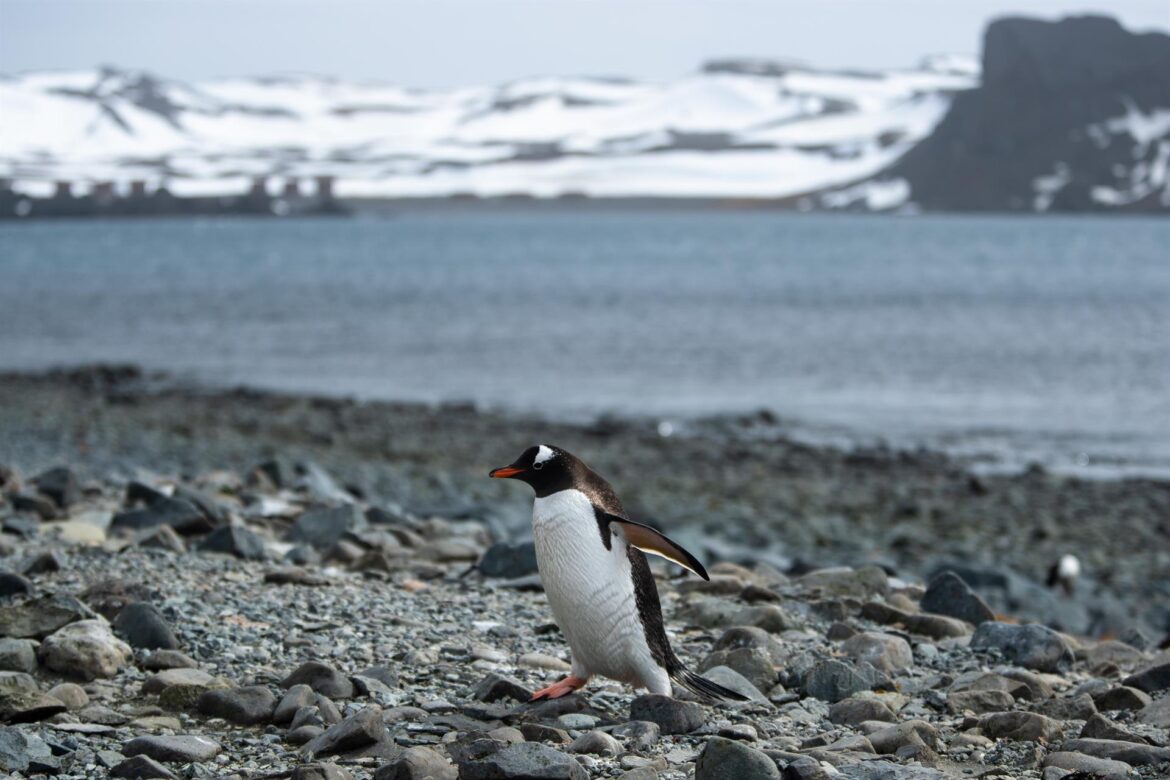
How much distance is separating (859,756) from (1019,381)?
64.2ft

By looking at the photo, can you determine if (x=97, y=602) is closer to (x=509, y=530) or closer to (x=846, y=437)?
(x=509, y=530)

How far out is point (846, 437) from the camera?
16.9 meters

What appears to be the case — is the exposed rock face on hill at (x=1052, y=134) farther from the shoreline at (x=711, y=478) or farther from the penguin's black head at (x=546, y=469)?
the penguin's black head at (x=546, y=469)

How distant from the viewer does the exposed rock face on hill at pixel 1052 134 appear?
170 meters

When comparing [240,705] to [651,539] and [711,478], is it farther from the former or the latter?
[711,478]

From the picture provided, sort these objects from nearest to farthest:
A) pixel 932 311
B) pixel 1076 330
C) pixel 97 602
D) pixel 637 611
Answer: pixel 637 611 < pixel 97 602 < pixel 1076 330 < pixel 932 311

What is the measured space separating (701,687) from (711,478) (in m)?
9.26

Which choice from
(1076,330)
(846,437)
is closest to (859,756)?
(846,437)

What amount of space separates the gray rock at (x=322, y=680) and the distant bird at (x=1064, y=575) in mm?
6554

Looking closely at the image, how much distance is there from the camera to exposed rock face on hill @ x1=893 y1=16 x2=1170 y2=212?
170m

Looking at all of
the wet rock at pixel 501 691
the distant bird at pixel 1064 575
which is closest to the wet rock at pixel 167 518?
the wet rock at pixel 501 691

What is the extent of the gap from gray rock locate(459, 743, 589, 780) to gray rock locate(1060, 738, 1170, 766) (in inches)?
60.2

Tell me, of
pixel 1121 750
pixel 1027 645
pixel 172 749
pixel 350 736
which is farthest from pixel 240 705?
pixel 1027 645

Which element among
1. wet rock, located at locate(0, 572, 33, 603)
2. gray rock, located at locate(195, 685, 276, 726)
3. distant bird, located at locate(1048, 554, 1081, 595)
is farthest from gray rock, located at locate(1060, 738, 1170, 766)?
distant bird, located at locate(1048, 554, 1081, 595)
